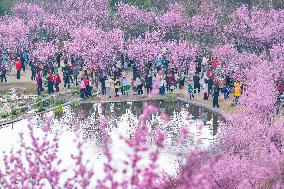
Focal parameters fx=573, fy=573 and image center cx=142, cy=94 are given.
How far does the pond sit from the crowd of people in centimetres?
146

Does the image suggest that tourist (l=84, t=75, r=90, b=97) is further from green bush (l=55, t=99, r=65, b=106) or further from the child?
the child

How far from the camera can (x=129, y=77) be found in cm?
4328

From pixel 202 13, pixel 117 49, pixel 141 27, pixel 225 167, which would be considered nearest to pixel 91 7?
pixel 141 27

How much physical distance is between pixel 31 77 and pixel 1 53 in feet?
15.1

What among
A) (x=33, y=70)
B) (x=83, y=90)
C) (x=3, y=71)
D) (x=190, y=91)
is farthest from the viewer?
(x=33, y=70)

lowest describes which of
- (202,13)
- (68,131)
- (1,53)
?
(68,131)

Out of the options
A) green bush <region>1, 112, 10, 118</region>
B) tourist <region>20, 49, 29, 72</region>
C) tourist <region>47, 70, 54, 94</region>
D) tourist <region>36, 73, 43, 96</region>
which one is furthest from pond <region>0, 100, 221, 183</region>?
tourist <region>20, 49, 29, 72</region>

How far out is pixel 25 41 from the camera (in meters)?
48.3

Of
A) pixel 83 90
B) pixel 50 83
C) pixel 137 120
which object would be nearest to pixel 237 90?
pixel 137 120

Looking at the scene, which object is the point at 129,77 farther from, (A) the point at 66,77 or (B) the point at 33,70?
(B) the point at 33,70

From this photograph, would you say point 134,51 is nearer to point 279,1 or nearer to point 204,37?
point 204,37

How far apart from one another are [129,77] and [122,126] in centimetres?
1208

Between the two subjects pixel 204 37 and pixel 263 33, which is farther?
pixel 204 37

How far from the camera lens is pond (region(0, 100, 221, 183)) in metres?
27.0
